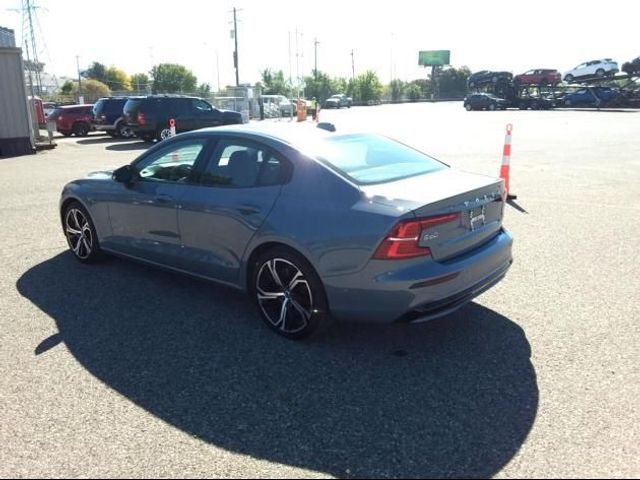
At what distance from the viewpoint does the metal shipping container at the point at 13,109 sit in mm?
17328

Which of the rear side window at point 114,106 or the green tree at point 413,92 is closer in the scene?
the rear side window at point 114,106

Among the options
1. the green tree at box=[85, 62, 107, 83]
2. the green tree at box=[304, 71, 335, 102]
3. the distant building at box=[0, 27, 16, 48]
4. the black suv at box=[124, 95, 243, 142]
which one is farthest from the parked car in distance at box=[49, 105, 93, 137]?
the green tree at box=[85, 62, 107, 83]

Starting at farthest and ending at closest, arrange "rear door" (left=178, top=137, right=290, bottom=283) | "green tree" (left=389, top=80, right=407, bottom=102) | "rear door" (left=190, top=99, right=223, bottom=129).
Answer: "green tree" (left=389, top=80, right=407, bottom=102) → "rear door" (left=190, top=99, right=223, bottom=129) → "rear door" (left=178, top=137, right=290, bottom=283)

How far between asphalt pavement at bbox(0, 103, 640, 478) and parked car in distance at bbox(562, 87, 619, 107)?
147ft

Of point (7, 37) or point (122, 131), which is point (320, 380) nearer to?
point (122, 131)

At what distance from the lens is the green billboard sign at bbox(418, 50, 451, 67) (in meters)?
114

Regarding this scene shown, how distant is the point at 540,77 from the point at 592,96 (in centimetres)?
542

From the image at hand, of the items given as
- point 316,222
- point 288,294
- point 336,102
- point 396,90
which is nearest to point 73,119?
point 288,294

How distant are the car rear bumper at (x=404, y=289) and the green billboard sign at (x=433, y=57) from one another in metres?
118

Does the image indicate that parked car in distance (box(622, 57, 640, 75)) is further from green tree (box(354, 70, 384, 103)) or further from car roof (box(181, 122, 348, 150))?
green tree (box(354, 70, 384, 103))

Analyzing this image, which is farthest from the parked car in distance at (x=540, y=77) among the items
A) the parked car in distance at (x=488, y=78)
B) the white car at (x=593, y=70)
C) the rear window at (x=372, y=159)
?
the rear window at (x=372, y=159)

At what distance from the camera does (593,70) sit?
156 feet

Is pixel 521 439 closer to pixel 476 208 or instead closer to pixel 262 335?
pixel 476 208

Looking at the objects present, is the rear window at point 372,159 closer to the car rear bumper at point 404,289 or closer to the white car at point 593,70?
the car rear bumper at point 404,289
